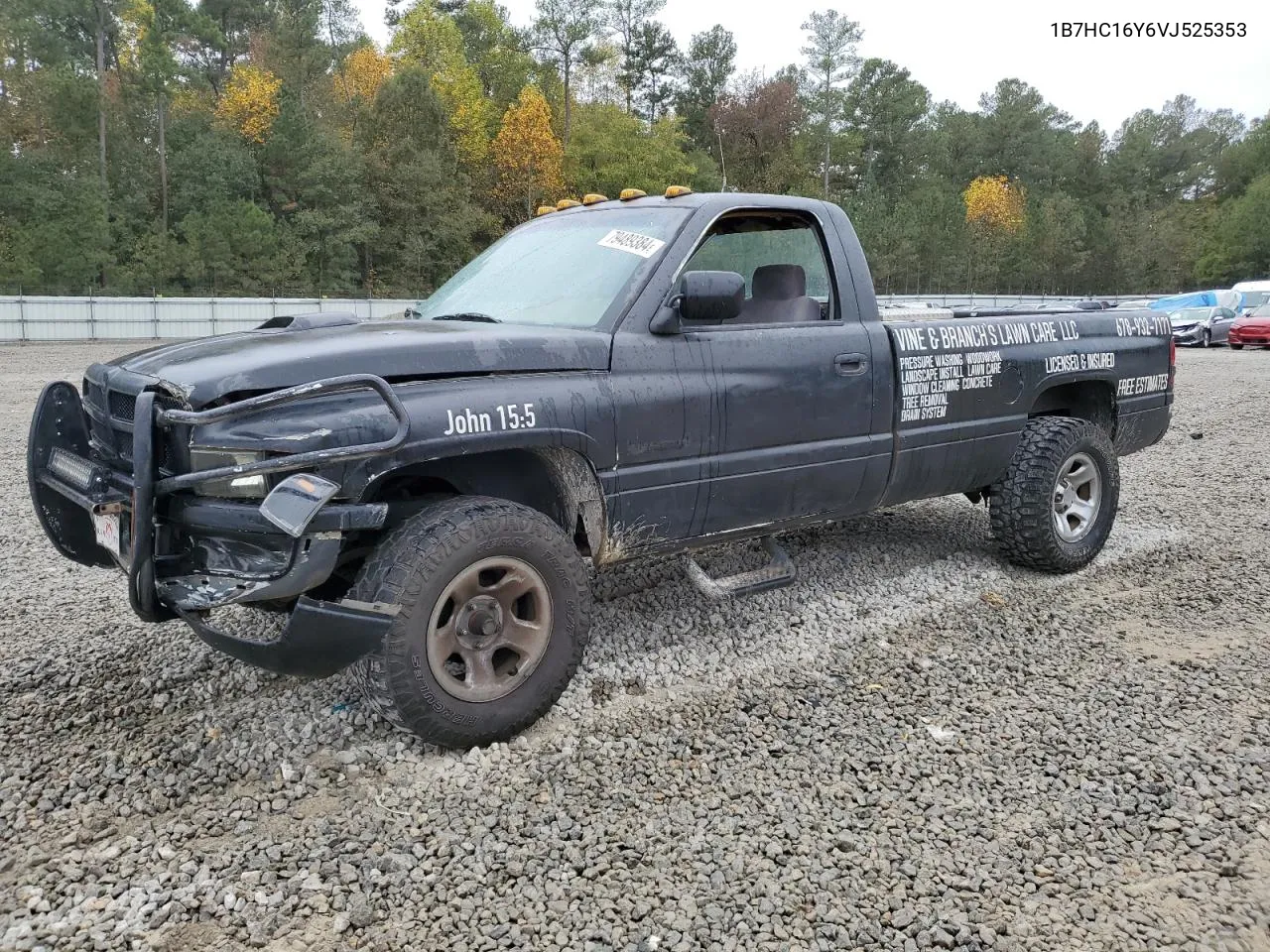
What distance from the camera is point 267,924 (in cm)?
239

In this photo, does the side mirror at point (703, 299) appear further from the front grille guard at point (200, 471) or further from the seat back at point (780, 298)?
the front grille guard at point (200, 471)

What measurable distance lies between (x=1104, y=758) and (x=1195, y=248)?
81811 mm

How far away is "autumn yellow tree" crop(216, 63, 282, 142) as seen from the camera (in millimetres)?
46438

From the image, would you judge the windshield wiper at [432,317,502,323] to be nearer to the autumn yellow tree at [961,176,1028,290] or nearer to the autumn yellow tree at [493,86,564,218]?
the autumn yellow tree at [493,86,564,218]

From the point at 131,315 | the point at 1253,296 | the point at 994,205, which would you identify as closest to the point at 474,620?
the point at 131,315

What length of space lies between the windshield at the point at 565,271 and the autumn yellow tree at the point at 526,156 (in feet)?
158

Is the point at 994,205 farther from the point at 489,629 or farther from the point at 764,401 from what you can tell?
the point at 489,629

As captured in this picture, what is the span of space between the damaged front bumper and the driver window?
203 cm

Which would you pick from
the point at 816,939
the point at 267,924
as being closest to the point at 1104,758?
the point at 816,939

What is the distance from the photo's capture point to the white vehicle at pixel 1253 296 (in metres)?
29.5

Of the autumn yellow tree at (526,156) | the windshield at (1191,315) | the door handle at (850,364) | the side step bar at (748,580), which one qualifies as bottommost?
the side step bar at (748,580)

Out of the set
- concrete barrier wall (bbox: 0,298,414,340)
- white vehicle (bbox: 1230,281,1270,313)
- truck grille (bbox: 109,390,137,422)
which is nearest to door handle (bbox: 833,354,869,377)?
truck grille (bbox: 109,390,137,422)

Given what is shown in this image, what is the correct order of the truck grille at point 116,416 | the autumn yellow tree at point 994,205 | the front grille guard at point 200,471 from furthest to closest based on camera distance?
the autumn yellow tree at point 994,205 → the truck grille at point 116,416 → the front grille guard at point 200,471

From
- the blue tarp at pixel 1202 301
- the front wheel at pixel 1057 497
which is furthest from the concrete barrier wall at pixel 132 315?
the front wheel at pixel 1057 497
